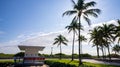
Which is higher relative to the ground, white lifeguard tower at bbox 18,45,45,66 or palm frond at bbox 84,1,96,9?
palm frond at bbox 84,1,96,9

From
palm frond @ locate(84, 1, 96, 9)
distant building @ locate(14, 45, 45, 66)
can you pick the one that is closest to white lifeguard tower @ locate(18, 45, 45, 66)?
distant building @ locate(14, 45, 45, 66)

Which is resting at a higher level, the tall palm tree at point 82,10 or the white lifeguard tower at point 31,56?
the tall palm tree at point 82,10

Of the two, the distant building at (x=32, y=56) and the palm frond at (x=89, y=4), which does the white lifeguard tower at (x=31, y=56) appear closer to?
the distant building at (x=32, y=56)

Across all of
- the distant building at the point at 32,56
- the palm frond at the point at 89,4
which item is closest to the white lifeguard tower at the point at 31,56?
the distant building at the point at 32,56

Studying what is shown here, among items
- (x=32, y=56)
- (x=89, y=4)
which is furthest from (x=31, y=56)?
(x=89, y=4)

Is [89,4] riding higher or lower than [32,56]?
higher

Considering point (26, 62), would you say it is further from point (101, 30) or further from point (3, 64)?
point (101, 30)

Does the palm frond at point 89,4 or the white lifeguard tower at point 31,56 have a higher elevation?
the palm frond at point 89,4

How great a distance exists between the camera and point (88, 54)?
87.2m

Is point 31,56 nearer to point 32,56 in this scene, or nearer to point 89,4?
point 32,56

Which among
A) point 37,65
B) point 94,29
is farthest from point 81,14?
point 94,29

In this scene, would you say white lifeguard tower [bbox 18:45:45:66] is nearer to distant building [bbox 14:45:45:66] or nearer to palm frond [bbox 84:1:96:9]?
distant building [bbox 14:45:45:66]

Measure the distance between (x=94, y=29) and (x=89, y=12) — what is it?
32765 mm

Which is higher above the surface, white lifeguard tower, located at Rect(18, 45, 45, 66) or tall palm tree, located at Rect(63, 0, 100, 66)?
tall palm tree, located at Rect(63, 0, 100, 66)
